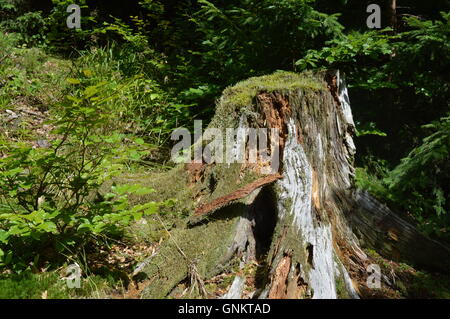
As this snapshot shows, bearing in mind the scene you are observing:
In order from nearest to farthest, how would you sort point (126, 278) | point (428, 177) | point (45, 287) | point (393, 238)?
point (45, 287) < point (126, 278) < point (393, 238) < point (428, 177)

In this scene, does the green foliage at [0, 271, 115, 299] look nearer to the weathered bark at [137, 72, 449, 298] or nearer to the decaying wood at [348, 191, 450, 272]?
the weathered bark at [137, 72, 449, 298]

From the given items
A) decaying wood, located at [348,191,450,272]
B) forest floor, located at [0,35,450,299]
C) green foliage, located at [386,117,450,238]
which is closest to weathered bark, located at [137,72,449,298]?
decaying wood, located at [348,191,450,272]

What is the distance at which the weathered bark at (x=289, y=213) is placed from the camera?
2.48 m

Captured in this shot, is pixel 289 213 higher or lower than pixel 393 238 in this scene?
higher

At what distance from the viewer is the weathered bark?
2480 mm

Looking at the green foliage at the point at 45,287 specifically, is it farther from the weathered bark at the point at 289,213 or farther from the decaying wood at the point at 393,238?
the decaying wood at the point at 393,238

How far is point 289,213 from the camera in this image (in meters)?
2.75

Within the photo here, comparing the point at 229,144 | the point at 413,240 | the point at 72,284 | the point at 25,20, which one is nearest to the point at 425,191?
the point at 413,240

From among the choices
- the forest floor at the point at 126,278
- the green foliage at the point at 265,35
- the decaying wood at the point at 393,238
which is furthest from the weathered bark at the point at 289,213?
the green foliage at the point at 265,35

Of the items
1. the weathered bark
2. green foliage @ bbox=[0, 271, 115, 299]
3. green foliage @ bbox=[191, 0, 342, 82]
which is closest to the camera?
green foliage @ bbox=[0, 271, 115, 299]

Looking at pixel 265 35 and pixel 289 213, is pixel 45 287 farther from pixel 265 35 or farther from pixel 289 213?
pixel 265 35

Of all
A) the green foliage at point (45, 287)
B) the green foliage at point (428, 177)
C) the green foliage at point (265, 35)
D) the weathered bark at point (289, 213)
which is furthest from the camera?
the green foliage at point (265, 35)

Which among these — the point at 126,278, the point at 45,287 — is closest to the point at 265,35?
the point at 126,278
